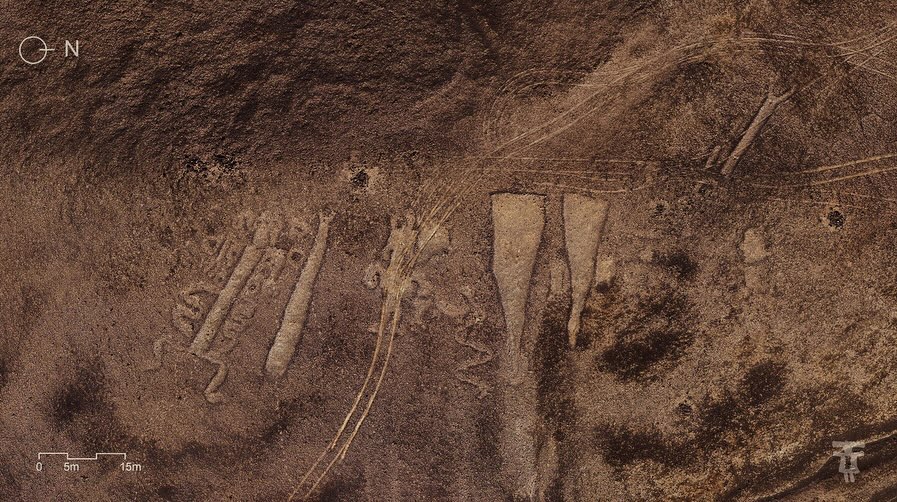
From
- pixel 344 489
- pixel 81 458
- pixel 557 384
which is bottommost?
pixel 344 489

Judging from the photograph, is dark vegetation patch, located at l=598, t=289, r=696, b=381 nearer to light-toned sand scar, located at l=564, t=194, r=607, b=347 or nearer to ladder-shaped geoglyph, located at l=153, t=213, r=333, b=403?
light-toned sand scar, located at l=564, t=194, r=607, b=347

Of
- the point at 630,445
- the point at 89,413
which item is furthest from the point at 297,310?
the point at 630,445

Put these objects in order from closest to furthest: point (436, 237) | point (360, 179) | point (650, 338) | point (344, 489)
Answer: point (360, 179)
point (436, 237)
point (650, 338)
point (344, 489)

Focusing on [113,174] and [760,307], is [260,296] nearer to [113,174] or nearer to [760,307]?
[113,174]

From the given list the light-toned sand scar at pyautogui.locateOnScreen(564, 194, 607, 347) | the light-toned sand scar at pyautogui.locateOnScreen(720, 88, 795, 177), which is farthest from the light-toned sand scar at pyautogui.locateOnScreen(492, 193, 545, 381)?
the light-toned sand scar at pyautogui.locateOnScreen(720, 88, 795, 177)

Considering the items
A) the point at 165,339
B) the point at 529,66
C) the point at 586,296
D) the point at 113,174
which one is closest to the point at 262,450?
the point at 165,339

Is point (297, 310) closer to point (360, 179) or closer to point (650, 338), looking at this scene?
point (360, 179)

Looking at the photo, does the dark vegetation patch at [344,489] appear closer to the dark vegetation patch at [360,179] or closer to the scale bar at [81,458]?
the scale bar at [81,458]
